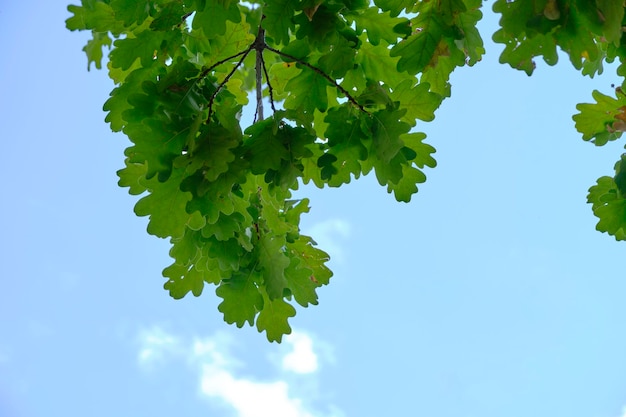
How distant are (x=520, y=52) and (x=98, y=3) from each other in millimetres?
1779

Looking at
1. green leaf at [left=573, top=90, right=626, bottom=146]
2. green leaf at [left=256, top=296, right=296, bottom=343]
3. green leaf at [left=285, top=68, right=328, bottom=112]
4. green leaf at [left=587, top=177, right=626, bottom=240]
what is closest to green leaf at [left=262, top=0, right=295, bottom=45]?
green leaf at [left=285, top=68, right=328, bottom=112]

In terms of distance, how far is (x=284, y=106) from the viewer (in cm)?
263

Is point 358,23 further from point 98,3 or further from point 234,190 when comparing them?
point 98,3

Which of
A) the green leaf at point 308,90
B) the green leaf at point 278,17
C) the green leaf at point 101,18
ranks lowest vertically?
the green leaf at point 278,17

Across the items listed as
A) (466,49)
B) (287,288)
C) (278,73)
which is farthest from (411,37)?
(287,288)

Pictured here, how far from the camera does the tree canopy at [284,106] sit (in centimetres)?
221

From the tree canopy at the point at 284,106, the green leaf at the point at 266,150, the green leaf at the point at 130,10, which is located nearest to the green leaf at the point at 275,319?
the tree canopy at the point at 284,106

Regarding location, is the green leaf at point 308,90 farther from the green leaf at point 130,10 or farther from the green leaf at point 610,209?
the green leaf at point 610,209

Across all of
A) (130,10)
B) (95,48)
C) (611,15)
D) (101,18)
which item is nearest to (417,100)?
(611,15)

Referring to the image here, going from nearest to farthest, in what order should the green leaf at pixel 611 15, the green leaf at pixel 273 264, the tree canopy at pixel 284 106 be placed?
the green leaf at pixel 611 15 < the tree canopy at pixel 284 106 < the green leaf at pixel 273 264

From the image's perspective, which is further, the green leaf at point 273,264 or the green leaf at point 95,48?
the green leaf at point 95,48

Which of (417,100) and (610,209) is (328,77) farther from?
(610,209)

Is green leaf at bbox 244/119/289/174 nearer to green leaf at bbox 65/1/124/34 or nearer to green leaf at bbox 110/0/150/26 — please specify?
green leaf at bbox 110/0/150/26

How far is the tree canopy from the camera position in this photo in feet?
7.24
